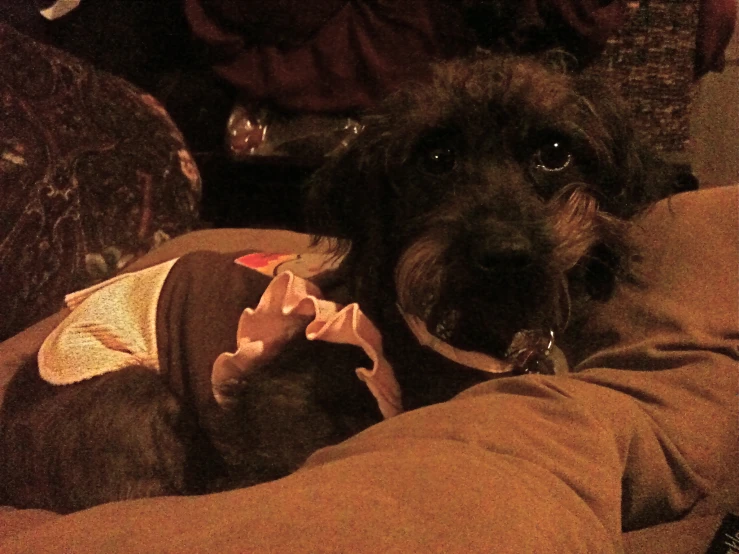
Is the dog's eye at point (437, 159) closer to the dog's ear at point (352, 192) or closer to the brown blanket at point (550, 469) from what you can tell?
the dog's ear at point (352, 192)

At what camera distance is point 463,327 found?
1.34 m

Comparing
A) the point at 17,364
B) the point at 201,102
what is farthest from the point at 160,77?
the point at 17,364

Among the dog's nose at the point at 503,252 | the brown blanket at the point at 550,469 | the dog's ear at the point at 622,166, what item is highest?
the dog's ear at the point at 622,166

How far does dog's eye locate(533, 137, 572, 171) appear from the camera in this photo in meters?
1.37

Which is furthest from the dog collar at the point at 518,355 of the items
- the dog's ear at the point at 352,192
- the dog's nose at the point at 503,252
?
the dog's ear at the point at 352,192

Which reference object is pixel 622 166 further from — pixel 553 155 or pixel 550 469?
pixel 550 469

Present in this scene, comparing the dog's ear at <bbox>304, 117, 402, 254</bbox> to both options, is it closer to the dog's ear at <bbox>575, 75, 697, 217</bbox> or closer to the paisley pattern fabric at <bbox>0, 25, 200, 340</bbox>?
the dog's ear at <bbox>575, 75, 697, 217</bbox>

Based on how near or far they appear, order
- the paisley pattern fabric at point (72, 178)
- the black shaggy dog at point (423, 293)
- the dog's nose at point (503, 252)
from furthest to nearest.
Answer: the paisley pattern fabric at point (72, 178) < the black shaggy dog at point (423, 293) < the dog's nose at point (503, 252)

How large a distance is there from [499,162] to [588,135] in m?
0.20

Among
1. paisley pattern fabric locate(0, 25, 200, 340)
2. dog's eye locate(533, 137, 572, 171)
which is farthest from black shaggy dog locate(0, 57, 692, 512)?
paisley pattern fabric locate(0, 25, 200, 340)

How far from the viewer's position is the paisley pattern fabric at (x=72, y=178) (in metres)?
1.74

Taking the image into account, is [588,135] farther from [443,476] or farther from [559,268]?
[443,476]

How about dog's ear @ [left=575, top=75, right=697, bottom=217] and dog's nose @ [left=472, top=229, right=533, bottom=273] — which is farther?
dog's ear @ [left=575, top=75, right=697, bottom=217]

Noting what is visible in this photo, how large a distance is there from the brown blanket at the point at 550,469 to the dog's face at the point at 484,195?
169 mm
